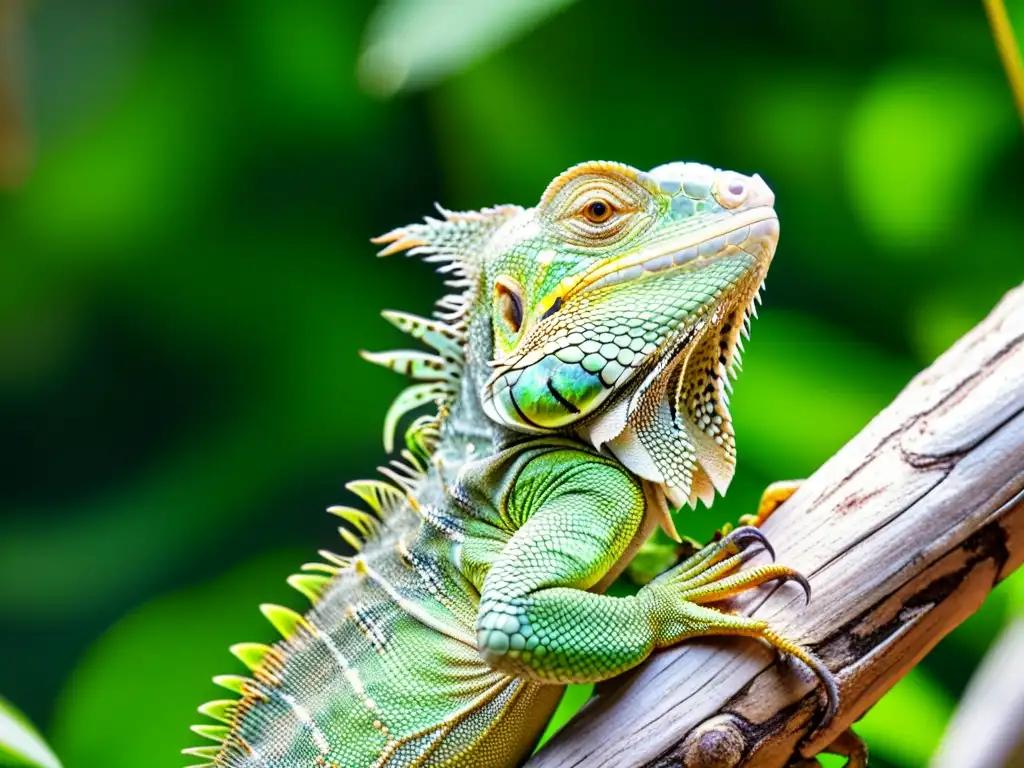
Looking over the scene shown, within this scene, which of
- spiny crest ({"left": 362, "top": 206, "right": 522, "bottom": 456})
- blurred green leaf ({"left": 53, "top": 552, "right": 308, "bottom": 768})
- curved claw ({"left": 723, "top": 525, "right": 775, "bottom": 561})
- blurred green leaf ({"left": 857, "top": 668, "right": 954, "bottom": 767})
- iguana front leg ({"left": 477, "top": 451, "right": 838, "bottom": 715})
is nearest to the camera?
iguana front leg ({"left": 477, "top": 451, "right": 838, "bottom": 715})

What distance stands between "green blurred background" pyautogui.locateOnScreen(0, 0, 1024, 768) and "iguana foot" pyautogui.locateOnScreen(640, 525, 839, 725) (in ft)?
9.18

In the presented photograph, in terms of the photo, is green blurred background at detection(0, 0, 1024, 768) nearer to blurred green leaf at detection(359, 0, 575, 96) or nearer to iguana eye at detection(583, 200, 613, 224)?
blurred green leaf at detection(359, 0, 575, 96)

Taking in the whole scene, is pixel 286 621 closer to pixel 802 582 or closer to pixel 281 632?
pixel 281 632

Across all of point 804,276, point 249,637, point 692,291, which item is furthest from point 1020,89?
point 249,637

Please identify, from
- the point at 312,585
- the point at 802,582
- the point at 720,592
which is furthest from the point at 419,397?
the point at 802,582

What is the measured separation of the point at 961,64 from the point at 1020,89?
2620 millimetres

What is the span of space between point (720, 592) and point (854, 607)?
0.87ft

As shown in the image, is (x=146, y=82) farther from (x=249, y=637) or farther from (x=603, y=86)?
(x=249, y=637)

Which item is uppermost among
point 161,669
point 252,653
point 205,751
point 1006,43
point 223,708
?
point 1006,43

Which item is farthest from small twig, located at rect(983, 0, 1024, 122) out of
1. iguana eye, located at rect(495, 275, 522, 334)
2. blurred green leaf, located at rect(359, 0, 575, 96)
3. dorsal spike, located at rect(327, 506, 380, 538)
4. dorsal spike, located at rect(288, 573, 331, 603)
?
dorsal spike, located at rect(288, 573, 331, 603)

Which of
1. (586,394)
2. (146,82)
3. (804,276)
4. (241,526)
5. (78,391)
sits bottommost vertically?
(241,526)

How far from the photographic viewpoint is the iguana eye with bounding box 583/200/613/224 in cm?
216

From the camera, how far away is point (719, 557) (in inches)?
79.7

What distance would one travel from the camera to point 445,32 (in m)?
2.50
